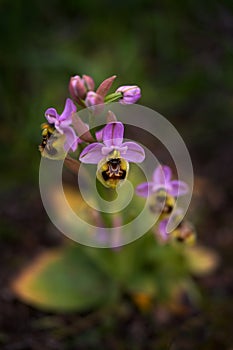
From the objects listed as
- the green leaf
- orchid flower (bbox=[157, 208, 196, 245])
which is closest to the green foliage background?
the green leaf

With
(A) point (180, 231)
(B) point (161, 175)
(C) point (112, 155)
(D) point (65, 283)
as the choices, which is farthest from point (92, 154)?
(D) point (65, 283)

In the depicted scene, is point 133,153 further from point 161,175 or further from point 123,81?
point 123,81

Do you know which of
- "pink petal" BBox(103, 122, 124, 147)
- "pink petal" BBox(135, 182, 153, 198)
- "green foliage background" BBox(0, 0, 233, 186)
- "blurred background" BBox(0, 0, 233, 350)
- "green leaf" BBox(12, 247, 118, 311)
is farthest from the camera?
"green foliage background" BBox(0, 0, 233, 186)

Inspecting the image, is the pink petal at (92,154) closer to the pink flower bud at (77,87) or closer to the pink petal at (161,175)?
the pink flower bud at (77,87)

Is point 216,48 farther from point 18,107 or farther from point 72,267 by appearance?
point 72,267

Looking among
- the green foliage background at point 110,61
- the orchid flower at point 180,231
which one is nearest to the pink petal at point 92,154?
the orchid flower at point 180,231

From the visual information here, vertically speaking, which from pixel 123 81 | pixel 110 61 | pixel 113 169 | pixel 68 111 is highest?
pixel 110 61

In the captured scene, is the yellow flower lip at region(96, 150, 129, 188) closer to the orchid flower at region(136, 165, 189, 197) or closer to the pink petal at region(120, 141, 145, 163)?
the pink petal at region(120, 141, 145, 163)

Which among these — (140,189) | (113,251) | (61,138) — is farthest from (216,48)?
(61,138)
